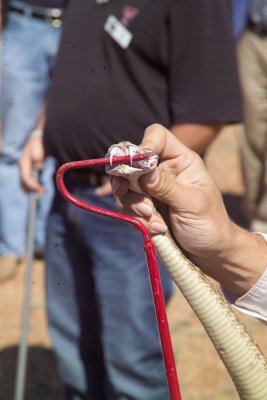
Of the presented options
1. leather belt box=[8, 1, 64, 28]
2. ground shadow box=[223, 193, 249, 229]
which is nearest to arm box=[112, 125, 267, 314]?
leather belt box=[8, 1, 64, 28]

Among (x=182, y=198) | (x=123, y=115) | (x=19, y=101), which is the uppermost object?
(x=182, y=198)

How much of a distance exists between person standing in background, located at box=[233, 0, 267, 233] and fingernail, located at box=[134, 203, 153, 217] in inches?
87.3

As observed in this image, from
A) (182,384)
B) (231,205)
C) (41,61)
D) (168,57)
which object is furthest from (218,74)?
(231,205)

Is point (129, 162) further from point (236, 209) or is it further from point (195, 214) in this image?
point (236, 209)

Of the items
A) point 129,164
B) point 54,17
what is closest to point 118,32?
point 129,164

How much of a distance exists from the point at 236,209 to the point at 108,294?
2.80m

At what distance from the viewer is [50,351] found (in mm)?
3697

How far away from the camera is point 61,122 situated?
241cm

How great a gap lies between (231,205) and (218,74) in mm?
3025

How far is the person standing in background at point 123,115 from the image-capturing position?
7.41 ft

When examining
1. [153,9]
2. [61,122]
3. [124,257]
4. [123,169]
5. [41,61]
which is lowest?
[41,61]

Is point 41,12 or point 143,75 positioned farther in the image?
point 41,12

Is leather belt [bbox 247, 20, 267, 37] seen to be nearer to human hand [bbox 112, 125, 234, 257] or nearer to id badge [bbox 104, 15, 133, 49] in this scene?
id badge [bbox 104, 15, 133, 49]

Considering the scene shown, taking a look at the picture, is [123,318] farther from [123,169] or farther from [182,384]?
[123,169]
